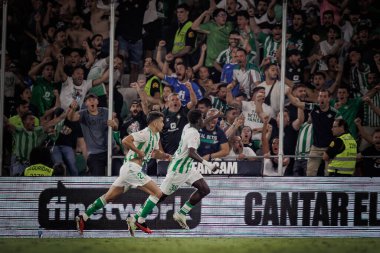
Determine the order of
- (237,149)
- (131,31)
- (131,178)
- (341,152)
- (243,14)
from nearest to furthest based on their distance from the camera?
1. (131,178)
2. (341,152)
3. (237,149)
4. (243,14)
5. (131,31)

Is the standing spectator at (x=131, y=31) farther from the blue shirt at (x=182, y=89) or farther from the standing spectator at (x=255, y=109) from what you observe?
the standing spectator at (x=255, y=109)

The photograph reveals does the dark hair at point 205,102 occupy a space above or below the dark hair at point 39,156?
above

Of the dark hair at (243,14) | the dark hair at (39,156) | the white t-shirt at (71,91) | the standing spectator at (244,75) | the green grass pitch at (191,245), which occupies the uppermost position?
the dark hair at (243,14)

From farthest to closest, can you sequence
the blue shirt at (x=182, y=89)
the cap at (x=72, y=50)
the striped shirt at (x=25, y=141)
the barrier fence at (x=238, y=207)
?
the cap at (x=72, y=50), the blue shirt at (x=182, y=89), the striped shirt at (x=25, y=141), the barrier fence at (x=238, y=207)

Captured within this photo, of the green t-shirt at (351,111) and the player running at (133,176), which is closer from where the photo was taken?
the player running at (133,176)

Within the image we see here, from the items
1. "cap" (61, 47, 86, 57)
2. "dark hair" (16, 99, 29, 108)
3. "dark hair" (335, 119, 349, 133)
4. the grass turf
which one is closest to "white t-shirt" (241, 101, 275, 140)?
"dark hair" (335, 119, 349, 133)

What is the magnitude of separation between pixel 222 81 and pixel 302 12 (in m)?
2.01

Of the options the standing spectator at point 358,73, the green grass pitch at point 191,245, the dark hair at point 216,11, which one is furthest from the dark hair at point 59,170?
the standing spectator at point 358,73

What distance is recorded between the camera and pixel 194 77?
15625 mm

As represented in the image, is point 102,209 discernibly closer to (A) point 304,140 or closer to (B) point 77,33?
(A) point 304,140

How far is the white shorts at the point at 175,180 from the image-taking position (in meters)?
12.9

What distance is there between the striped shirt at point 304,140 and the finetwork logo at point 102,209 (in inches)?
98.2

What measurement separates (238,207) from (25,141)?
14.2 ft

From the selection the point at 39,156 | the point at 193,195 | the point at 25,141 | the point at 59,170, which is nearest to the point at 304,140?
the point at 193,195
